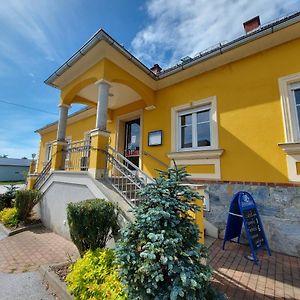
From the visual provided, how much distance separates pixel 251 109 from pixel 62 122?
5.84 metres

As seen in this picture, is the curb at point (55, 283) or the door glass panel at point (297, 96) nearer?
the curb at point (55, 283)

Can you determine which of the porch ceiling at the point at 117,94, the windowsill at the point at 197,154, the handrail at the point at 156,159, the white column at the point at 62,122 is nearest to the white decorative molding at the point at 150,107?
the porch ceiling at the point at 117,94

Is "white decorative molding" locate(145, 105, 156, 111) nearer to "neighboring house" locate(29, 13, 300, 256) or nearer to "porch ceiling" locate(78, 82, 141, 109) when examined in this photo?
"neighboring house" locate(29, 13, 300, 256)

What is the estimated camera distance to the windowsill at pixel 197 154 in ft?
15.9

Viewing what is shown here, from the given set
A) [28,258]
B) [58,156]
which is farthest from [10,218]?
[28,258]

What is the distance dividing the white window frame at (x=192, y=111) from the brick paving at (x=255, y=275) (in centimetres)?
258

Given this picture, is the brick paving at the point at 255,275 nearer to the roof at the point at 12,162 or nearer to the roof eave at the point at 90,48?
the roof eave at the point at 90,48

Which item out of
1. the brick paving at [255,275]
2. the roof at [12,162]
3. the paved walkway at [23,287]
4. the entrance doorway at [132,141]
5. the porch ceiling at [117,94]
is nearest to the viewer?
the brick paving at [255,275]

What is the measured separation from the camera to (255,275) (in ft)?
9.70

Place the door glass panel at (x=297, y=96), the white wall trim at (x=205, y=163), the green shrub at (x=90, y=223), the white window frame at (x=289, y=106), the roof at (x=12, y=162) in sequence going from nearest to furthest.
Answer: the green shrub at (x=90, y=223)
the white window frame at (x=289, y=106)
the door glass panel at (x=297, y=96)
the white wall trim at (x=205, y=163)
the roof at (x=12, y=162)

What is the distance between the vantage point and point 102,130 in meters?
4.68

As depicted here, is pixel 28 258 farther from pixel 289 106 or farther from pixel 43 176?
pixel 289 106

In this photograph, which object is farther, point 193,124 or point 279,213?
point 193,124

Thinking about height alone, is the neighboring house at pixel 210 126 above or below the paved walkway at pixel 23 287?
above
